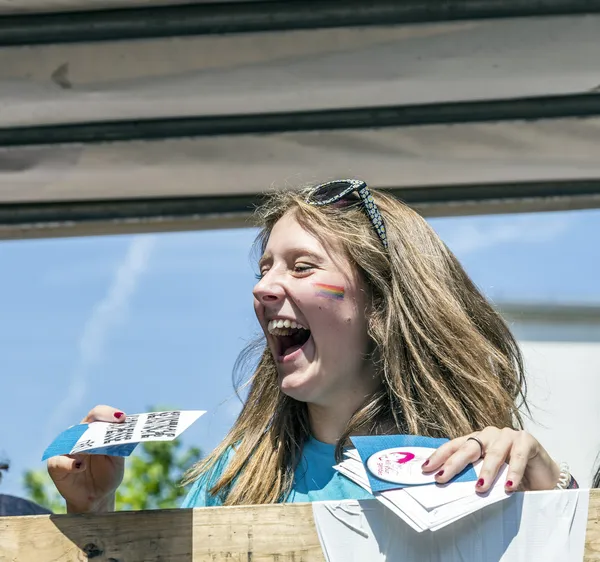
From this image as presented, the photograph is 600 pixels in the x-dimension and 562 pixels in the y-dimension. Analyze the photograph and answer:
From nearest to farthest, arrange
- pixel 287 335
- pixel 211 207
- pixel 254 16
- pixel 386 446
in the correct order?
1. pixel 386 446
2. pixel 287 335
3. pixel 254 16
4. pixel 211 207

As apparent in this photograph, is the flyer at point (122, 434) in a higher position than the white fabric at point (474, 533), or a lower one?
higher

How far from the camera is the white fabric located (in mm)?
1457

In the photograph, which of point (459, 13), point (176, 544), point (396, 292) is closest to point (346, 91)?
point (459, 13)

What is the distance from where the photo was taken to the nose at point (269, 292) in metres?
2.02

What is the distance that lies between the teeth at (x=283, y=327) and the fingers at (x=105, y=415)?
45 cm

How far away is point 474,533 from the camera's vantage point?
4.81 ft

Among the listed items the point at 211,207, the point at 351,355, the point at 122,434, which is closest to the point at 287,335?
the point at 351,355

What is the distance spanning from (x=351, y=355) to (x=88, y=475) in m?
0.64

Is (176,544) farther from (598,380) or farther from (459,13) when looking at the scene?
(598,380)

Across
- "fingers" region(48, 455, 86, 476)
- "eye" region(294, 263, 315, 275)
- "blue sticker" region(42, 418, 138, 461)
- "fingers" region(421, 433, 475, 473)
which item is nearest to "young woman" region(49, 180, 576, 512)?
"eye" region(294, 263, 315, 275)

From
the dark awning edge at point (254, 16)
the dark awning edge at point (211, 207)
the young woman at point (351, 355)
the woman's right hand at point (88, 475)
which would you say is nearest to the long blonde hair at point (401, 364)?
the young woman at point (351, 355)

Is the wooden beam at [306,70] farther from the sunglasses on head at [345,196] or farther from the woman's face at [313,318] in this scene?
the woman's face at [313,318]

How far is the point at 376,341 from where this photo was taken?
6.79 feet

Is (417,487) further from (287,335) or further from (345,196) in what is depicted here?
(345,196)
